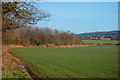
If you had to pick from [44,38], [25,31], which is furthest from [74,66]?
[44,38]

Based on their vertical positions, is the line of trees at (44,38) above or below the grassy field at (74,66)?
above

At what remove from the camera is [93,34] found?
3282 inches

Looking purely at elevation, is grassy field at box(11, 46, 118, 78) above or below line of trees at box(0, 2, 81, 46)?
below

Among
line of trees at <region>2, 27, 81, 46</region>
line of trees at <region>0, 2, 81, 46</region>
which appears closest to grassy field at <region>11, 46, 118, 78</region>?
→ line of trees at <region>0, 2, 81, 46</region>

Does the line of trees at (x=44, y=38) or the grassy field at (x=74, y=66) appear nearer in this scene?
the grassy field at (x=74, y=66)

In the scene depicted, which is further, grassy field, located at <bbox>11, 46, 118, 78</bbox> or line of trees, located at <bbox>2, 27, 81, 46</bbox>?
line of trees, located at <bbox>2, 27, 81, 46</bbox>

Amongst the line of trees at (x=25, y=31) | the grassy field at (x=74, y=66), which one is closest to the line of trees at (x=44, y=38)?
the line of trees at (x=25, y=31)

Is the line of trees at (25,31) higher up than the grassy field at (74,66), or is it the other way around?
the line of trees at (25,31)

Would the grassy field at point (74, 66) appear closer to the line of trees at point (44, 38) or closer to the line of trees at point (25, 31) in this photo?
the line of trees at point (25, 31)

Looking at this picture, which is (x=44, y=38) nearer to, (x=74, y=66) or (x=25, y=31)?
(x=25, y=31)

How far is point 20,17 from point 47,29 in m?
57.5

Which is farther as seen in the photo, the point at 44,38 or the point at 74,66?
the point at 44,38

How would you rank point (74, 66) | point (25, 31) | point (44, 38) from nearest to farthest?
point (74, 66), point (25, 31), point (44, 38)

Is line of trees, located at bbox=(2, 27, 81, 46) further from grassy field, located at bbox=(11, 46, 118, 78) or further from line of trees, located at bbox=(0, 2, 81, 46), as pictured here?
grassy field, located at bbox=(11, 46, 118, 78)
